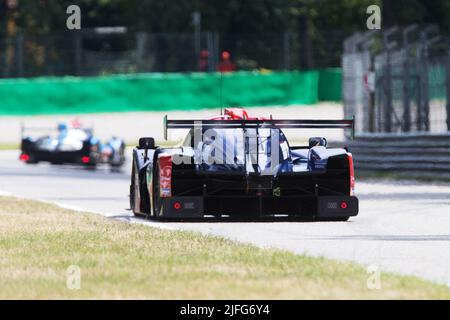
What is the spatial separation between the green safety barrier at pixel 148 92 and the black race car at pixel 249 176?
3476 cm

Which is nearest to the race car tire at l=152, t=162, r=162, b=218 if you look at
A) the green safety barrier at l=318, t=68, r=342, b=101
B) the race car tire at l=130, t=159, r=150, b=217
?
the race car tire at l=130, t=159, r=150, b=217

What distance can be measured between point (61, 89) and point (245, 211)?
36.6 m

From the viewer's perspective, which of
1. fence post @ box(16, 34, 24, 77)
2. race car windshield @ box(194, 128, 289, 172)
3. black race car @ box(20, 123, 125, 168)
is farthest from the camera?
fence post @ box(16, 34, 24, 77)

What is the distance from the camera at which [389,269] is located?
37.7ft

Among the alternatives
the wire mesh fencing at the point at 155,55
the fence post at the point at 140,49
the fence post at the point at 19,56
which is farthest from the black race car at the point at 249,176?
the fence post at the point at 140,49

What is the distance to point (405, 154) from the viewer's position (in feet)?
91.1

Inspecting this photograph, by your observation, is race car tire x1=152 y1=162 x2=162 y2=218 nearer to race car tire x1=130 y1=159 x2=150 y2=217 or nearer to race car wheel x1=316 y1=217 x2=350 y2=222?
race car tire x1=130 y1=159 x2=150 y2=217

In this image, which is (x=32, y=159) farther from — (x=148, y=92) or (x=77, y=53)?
(x=148, y=92)

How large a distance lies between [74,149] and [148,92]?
2153cm

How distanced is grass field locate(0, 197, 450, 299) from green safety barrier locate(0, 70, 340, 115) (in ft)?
120

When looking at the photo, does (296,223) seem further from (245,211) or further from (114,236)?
(114,236)

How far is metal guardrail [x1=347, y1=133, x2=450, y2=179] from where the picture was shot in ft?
87.2
